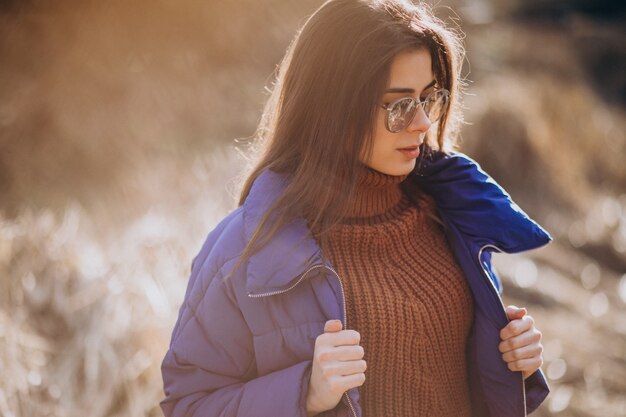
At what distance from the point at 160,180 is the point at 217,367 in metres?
3.42

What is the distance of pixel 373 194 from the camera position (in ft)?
6.04

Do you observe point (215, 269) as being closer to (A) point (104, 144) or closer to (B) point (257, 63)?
(A) point (104, 144)

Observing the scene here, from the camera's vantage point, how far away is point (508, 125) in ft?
24.7

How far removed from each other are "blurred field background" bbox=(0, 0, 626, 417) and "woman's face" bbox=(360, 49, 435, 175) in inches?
22.5

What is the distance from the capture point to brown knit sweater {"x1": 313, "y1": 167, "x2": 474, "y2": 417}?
5.56ft

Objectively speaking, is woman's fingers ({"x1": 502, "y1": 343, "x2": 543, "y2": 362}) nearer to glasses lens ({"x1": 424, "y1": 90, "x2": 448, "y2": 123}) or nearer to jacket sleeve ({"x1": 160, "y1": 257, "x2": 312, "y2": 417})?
jacket sleeve ({"x1": 160, "y1": 257, "x2": 312, "y2": 417})

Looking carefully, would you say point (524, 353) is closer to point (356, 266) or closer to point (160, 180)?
point (356, 266)

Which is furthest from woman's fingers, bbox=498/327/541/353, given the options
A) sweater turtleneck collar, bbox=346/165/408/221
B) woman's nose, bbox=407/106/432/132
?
woman's nose, bbox=407/106/432/132

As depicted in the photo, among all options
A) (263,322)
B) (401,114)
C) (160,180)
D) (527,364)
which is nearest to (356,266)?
(263,322)

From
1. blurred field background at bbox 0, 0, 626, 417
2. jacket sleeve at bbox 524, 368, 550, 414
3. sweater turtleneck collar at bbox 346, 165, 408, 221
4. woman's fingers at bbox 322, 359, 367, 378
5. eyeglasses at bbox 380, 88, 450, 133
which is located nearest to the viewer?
woman's fingers at bbox 322, 359, 367, 378

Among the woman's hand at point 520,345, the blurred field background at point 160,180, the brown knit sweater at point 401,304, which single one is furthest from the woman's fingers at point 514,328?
the blurred field background at point 160,180

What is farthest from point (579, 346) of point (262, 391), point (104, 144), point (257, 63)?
point (257, 63)

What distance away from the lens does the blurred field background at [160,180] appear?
3.04 m

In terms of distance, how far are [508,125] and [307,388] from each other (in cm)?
662
